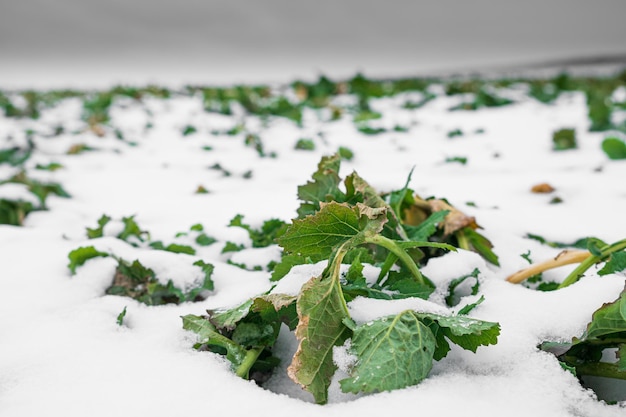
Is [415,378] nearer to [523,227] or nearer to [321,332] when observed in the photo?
[321,332]

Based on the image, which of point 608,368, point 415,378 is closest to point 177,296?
point 415,378

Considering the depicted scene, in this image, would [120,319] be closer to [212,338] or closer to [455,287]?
[212,338]

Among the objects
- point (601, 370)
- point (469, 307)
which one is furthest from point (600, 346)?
point (469, 307)

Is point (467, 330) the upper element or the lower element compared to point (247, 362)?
upper

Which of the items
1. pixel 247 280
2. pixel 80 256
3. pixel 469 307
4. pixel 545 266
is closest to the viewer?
pixel 469 307

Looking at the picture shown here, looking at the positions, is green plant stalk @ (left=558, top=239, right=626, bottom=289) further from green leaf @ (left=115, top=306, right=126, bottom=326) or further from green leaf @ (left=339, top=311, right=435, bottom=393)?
green leaf @ (left=115, top=306, right=126, bottom=326)

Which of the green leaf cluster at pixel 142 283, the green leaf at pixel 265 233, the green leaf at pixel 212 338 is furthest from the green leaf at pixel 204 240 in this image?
the green leaf at pixel 212 338

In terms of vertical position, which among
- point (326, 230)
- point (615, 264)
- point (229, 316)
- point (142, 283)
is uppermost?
point (326, 230)
